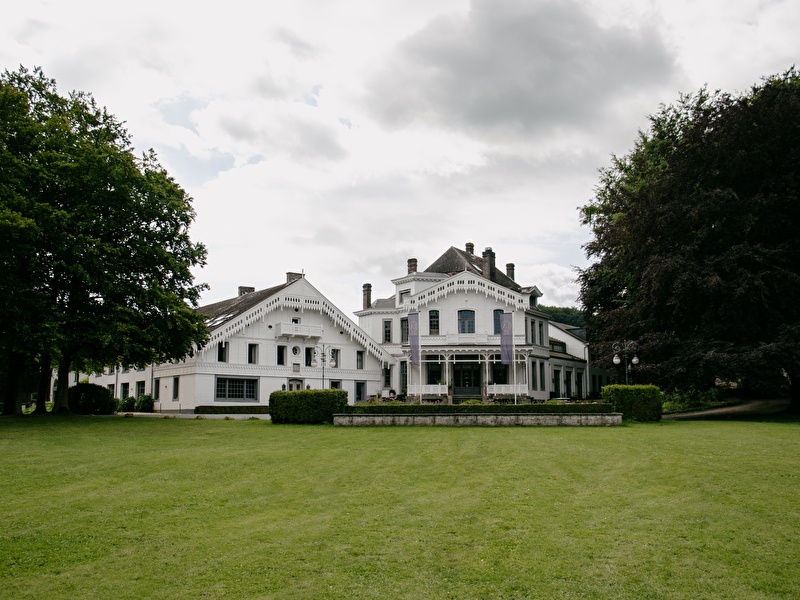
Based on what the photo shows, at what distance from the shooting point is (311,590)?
24.8ft

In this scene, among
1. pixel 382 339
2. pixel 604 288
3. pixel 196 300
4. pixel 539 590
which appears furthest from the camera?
pixel 382 339

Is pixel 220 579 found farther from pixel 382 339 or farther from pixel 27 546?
pixel 382 339

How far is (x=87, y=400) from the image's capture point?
36.7 meters

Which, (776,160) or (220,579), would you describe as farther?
(776,160)

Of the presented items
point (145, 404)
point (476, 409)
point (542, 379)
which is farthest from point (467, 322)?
point (145, 404)

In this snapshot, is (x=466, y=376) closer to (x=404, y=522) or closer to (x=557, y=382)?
(x=557, y=382)

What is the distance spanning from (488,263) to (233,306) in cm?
1890

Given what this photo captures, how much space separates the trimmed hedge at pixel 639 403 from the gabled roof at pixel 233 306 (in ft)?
78.3

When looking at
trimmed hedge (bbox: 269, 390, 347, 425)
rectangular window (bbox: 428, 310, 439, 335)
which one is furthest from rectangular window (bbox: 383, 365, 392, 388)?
trimmed hedge (bbox: 269, 390, 347, 425)

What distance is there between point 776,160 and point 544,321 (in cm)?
2259

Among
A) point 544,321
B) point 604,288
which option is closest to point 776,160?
point 604,288

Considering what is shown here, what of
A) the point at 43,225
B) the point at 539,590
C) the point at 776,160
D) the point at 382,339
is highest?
the point at 776,160

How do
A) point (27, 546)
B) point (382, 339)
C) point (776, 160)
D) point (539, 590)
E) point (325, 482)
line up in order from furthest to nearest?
point (382, 339) → point (776, 160) → point (325, 482) → point (27, 546) → point (539, 590)

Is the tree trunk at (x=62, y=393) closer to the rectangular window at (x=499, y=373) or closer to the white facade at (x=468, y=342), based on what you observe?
the white facade at (x=468, y=342)
